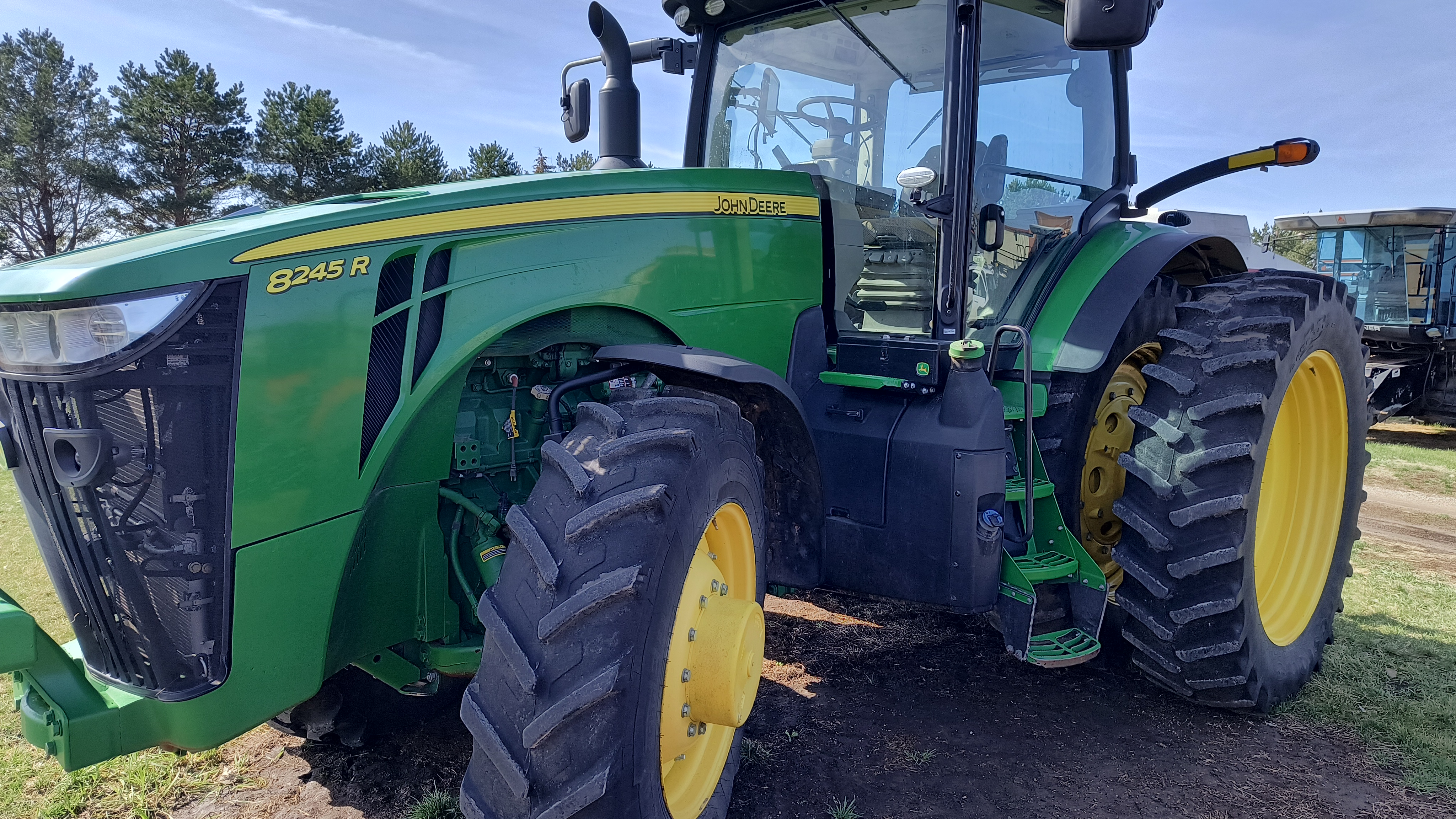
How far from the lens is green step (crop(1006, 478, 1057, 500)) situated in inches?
120

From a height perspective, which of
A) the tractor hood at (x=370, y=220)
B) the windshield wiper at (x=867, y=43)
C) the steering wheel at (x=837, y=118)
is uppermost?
the windshield wiper at (x=867, y=43)

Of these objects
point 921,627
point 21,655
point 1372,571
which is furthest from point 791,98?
point 1372,571

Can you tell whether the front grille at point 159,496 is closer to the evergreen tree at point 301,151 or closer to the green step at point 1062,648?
the green step at point 1062,648

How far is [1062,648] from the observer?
2986mm

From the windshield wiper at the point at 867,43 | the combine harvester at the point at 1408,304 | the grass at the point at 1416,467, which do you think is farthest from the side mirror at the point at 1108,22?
the combine harvester at the point at 1408,304

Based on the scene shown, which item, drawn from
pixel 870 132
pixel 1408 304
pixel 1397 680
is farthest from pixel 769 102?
pixel 1408 304

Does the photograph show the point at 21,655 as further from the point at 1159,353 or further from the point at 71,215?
the point at 71,215

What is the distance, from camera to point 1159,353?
3832 millimetres

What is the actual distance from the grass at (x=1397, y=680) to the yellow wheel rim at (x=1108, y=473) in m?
0.85

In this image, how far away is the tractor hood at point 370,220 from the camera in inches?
67.5

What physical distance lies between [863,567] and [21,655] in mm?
2165

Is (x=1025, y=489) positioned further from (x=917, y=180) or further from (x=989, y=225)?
(x=917, y=180)

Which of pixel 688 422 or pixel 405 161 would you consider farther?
pixel 405 161

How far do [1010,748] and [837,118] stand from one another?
A: 233 cm
